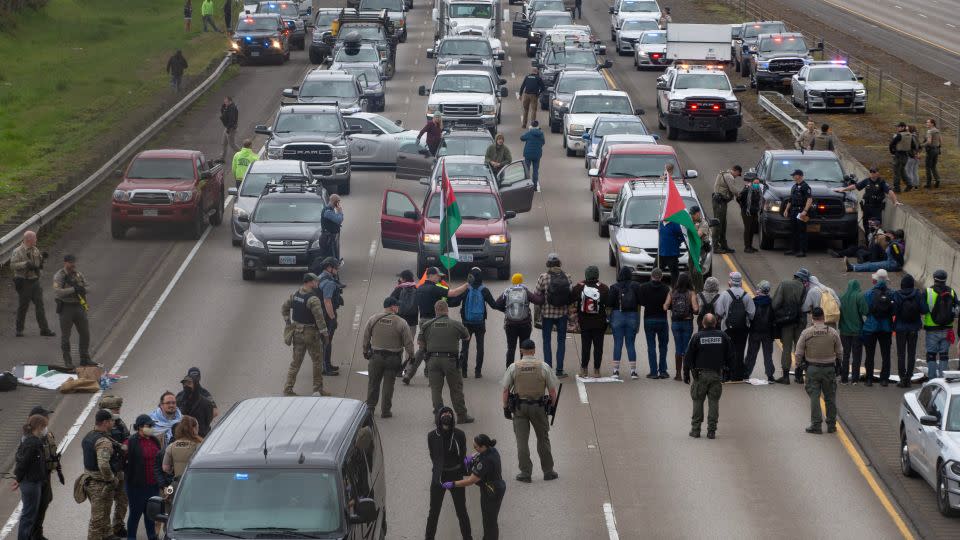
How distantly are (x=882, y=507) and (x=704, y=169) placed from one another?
23444mm

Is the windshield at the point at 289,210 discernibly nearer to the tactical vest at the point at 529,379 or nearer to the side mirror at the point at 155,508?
the tactical vest at the point at 529,379

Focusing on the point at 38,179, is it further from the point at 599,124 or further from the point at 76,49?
the point at 76,49

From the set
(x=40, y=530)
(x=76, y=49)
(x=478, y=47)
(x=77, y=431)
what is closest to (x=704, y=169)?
(x=478, y=47)

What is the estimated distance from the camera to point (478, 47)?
54.2 metres

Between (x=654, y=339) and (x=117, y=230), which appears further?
(x=117, y=230)

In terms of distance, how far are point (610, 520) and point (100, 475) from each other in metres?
5.48

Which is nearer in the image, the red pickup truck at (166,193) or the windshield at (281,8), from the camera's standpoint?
the red pickup truck at (166,193)

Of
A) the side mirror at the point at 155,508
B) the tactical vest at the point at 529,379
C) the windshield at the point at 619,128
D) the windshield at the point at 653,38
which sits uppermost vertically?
the side mirror at the point at 155,508

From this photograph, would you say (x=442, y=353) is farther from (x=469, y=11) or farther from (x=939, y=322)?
(x=469, y=11)

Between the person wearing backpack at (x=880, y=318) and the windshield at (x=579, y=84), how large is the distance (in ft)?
80.0

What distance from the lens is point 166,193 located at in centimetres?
3291

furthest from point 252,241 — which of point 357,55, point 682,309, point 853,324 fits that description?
point 357,55

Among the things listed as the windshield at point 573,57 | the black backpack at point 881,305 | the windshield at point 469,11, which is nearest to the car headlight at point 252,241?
the black backpack at point 881,305

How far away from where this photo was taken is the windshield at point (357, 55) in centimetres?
5344
